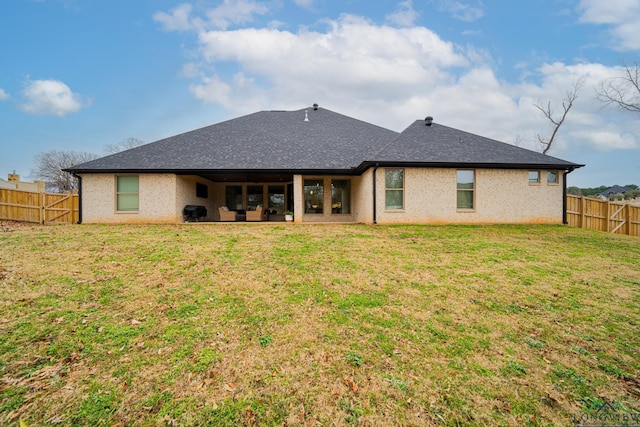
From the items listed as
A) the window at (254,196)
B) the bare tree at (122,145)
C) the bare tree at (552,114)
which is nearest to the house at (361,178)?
the window at (254,196)

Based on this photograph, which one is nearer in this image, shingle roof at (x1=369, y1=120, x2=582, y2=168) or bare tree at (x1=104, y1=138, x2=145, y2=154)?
shingle roof at (x1=369, y1=120, x2=582, y2=168)

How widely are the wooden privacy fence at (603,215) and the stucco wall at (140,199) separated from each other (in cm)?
1940

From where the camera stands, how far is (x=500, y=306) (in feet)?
15.0

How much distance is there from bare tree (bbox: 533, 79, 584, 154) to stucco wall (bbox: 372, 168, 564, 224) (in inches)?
563

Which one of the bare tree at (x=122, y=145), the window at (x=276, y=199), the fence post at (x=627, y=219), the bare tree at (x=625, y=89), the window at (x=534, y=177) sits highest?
the bare tree at (x=122, y=145)

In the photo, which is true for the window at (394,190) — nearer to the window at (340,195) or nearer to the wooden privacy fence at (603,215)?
the window at (340,195)

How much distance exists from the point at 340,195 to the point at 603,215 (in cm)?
1258

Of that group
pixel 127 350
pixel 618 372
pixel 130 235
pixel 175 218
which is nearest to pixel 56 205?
pixel 175 218

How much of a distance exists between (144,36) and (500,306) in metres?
18.4

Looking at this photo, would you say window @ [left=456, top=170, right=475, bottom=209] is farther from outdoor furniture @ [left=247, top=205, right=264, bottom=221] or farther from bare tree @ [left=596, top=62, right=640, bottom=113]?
bare tree @ [left=596, top=62, right=640, bottom=113]

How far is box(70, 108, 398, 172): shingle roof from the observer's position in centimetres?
1323

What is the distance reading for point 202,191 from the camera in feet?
51.8

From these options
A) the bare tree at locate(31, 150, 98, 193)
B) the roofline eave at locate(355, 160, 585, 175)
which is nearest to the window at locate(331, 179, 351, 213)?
the roofline eave at locate(355, 160, 585, 175)

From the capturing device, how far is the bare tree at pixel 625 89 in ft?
52.5
